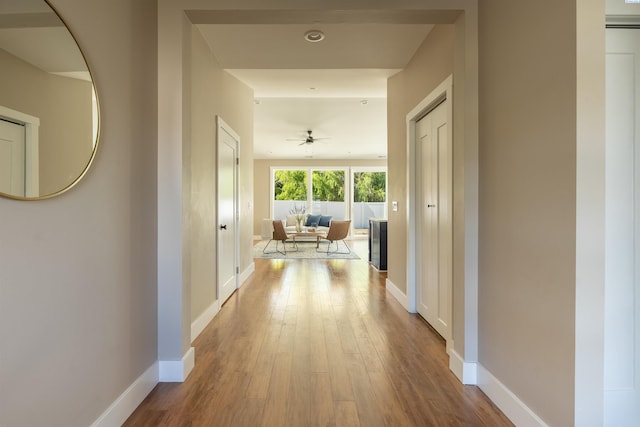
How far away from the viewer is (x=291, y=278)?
190 inches

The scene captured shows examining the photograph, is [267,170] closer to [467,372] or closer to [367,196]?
[367,196]

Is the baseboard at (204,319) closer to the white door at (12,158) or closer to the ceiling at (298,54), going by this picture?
the white door at (12,158)

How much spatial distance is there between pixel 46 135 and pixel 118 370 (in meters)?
1.15

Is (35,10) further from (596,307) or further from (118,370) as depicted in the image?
(596,307)

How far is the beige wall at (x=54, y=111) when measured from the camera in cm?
105

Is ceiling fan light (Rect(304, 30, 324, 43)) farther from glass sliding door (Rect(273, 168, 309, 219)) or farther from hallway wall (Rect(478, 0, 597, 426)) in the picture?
glass sliding door (Rect(273, 168, 309, 219))

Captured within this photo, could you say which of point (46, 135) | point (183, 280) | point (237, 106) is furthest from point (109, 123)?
point (237, 106)

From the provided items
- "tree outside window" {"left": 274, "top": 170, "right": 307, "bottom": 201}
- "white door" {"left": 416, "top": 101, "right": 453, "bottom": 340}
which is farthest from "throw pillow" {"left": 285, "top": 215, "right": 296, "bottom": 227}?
"white door" {"left": 416, "top": 101, "right": 453, "bottom": 340}

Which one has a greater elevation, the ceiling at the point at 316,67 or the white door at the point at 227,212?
the ceiling at the point at 316,67

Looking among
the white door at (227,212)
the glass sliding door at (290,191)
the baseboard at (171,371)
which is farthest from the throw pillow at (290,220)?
the baseboard at (171,371)

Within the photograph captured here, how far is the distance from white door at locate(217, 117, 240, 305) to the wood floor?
0.43 meters

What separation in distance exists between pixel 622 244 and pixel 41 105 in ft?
7.63

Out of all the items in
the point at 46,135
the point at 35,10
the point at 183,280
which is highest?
the point at 35,10

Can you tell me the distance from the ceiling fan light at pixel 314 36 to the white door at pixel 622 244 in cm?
206
